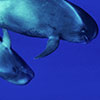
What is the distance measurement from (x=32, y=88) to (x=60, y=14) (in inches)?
357

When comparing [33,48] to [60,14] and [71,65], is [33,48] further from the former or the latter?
[60,14]

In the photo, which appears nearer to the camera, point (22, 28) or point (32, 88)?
point (22, 28)

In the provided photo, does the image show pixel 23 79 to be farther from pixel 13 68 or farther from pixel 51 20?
pixel 51 20

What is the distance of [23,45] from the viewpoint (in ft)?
44.2

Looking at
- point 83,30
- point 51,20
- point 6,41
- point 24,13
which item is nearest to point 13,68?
point 6,41

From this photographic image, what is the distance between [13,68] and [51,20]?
1.44 metres

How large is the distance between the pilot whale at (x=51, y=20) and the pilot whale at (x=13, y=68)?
2.86ft

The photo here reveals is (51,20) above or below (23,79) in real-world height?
above

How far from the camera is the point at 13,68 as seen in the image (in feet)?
22.3

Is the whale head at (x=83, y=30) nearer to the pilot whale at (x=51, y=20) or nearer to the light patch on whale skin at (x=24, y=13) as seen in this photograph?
the pilot whale at (x=51, y=20)

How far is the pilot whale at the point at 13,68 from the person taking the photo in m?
6.72

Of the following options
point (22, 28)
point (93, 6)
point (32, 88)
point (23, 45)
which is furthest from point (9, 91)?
point (22, 28)

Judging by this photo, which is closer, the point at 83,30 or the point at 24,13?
the point at 83,30

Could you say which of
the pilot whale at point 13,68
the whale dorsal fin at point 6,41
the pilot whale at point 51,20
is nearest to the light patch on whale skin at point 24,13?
the pilot whale at point 51,20
